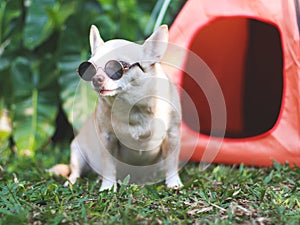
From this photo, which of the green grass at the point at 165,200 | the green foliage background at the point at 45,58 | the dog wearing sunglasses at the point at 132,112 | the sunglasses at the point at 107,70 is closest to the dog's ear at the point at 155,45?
the dog wearing sunglasses at the point at 132,112

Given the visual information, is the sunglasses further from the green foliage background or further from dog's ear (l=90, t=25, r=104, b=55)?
the green foliage background

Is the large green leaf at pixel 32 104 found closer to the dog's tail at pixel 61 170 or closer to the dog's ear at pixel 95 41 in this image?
the dog's tail at pixel 61 170

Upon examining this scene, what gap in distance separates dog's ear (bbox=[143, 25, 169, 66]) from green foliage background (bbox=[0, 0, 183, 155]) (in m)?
1.22

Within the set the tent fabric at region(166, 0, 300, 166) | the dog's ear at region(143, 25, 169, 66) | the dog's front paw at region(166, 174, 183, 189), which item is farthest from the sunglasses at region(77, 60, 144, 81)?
the tent fabric at region(166, 0, 300, 166)

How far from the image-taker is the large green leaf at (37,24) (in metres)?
3.37

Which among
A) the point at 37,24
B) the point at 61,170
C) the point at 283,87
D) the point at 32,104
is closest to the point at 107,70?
the point at 61,170

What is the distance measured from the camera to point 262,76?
3486 millimetres

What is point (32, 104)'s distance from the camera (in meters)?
3.35

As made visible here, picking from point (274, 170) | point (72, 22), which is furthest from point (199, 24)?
point (72, 22)

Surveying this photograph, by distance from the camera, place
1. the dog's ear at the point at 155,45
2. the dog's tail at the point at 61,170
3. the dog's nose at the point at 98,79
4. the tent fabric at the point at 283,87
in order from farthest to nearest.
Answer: the dog's tail at the point at 61,170 → the tent fabric at the point at 283,87 → the dog's ear at the point at 155,45 → the dog's nose at the point at 98,79

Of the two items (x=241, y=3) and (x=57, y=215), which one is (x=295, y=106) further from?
(x=57, y=215)

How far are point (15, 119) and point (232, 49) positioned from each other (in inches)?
64.9

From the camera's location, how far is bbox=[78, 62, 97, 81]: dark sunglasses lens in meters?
1.89

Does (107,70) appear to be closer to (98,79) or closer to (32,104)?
(98,79)
